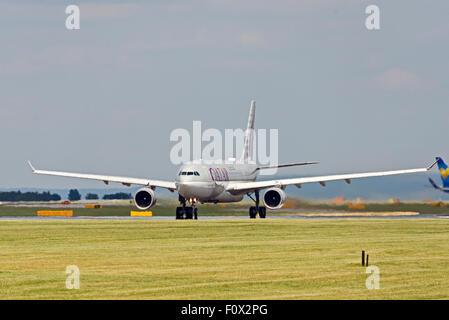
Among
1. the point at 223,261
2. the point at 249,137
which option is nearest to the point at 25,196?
the point at 249,137

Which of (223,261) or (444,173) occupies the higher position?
(444,173)

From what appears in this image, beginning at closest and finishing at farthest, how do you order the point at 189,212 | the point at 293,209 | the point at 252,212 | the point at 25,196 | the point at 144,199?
the point at 189,212 → the point at 144,199 → the point at 252,212 → the point at 293,209 → the point at 25,196

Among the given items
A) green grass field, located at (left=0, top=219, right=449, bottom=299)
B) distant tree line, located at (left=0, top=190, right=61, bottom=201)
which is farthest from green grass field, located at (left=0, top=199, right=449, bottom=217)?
distant tree line, located at (left=0, top=190, right=61, bottom=201)

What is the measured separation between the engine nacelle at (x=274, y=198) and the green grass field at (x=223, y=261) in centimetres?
2278

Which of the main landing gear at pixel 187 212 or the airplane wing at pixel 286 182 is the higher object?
the airplane wing at pixel 286 182

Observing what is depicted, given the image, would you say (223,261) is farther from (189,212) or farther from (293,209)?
(293,209)

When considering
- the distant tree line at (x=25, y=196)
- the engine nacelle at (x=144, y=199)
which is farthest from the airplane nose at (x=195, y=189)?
the distant tree line at (x=25, y=196)

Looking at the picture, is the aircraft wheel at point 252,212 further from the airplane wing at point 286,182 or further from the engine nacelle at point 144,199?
the engine nacelle at point 144,199

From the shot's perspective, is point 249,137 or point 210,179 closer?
point 210,179

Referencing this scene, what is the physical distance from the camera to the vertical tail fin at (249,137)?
11000cm

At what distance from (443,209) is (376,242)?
195 ft

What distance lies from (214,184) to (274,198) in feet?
17.6

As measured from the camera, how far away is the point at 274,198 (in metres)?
94.2
